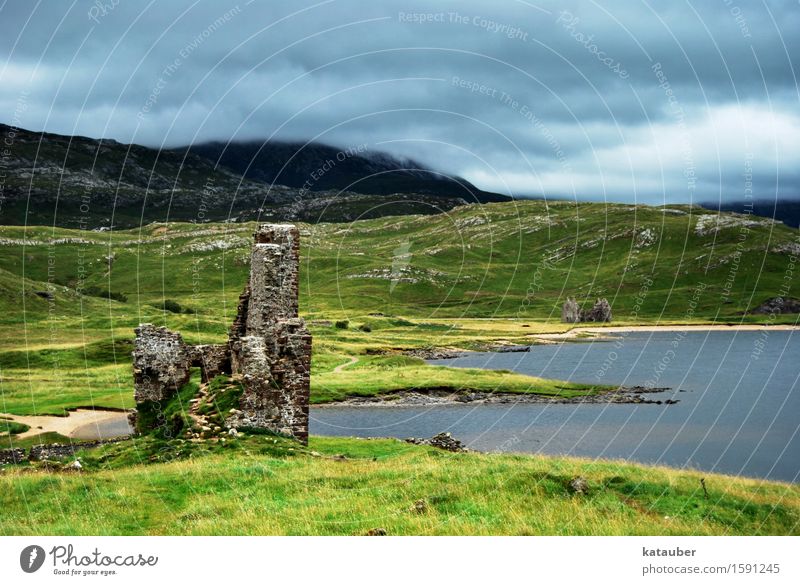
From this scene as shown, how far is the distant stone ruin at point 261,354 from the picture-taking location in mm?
31859

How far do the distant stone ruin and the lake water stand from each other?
25.8 m

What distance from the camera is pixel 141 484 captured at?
2328cm

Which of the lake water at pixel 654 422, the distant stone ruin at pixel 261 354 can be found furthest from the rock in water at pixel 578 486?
the lake water at pixel 654 422

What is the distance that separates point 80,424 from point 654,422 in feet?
170

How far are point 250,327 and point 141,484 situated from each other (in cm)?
1440

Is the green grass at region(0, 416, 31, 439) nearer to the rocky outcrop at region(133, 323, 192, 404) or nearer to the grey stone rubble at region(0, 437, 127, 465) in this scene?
the grey stone rubble at region(0, 437, 127, 465)

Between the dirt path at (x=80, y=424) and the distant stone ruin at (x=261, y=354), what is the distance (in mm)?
18559

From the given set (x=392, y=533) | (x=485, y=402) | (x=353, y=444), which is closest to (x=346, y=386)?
(x=485, y=402)

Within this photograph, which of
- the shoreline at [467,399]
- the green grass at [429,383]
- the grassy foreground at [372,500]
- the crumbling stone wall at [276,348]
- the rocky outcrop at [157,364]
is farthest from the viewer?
the green grass at [429,383]

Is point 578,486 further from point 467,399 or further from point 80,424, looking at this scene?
point 467,399

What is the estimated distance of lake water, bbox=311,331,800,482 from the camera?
197 feet

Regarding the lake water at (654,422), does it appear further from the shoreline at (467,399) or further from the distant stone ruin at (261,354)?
the distant stone ruin at (261,354)

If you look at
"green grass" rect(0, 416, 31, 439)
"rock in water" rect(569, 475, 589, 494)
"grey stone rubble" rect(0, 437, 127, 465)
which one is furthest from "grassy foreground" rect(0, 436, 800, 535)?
"green grass" rect(0, 416, 31, 439)

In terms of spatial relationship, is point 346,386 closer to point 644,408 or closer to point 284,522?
point 644,408
